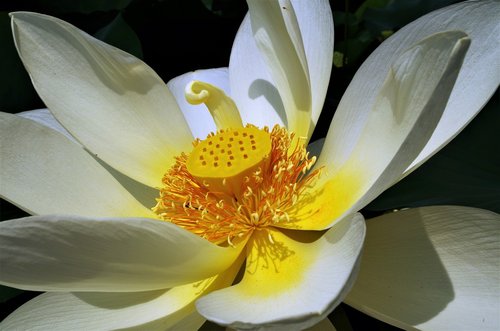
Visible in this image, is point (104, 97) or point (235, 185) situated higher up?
point (104, 97)

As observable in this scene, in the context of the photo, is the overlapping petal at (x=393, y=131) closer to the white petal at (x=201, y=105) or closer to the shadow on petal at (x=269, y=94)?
the shadow on petal at (x=269, y=94)

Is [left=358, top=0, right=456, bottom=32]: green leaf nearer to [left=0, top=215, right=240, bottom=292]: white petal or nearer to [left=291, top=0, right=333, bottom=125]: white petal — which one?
[left=291, top=0, right=333, bottom=125]: white petal

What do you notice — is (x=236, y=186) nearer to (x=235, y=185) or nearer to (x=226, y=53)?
(x=235, y=185)

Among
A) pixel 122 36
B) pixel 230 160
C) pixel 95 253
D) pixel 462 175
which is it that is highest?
pixel 122 36

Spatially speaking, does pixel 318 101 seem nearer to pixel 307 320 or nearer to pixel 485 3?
pixel 485 3

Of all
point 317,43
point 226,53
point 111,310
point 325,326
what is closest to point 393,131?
point 325,326

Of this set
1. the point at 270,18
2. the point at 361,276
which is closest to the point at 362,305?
the point at 361,276

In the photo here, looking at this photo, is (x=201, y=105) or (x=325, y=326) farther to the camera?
(x=201, y=105)
